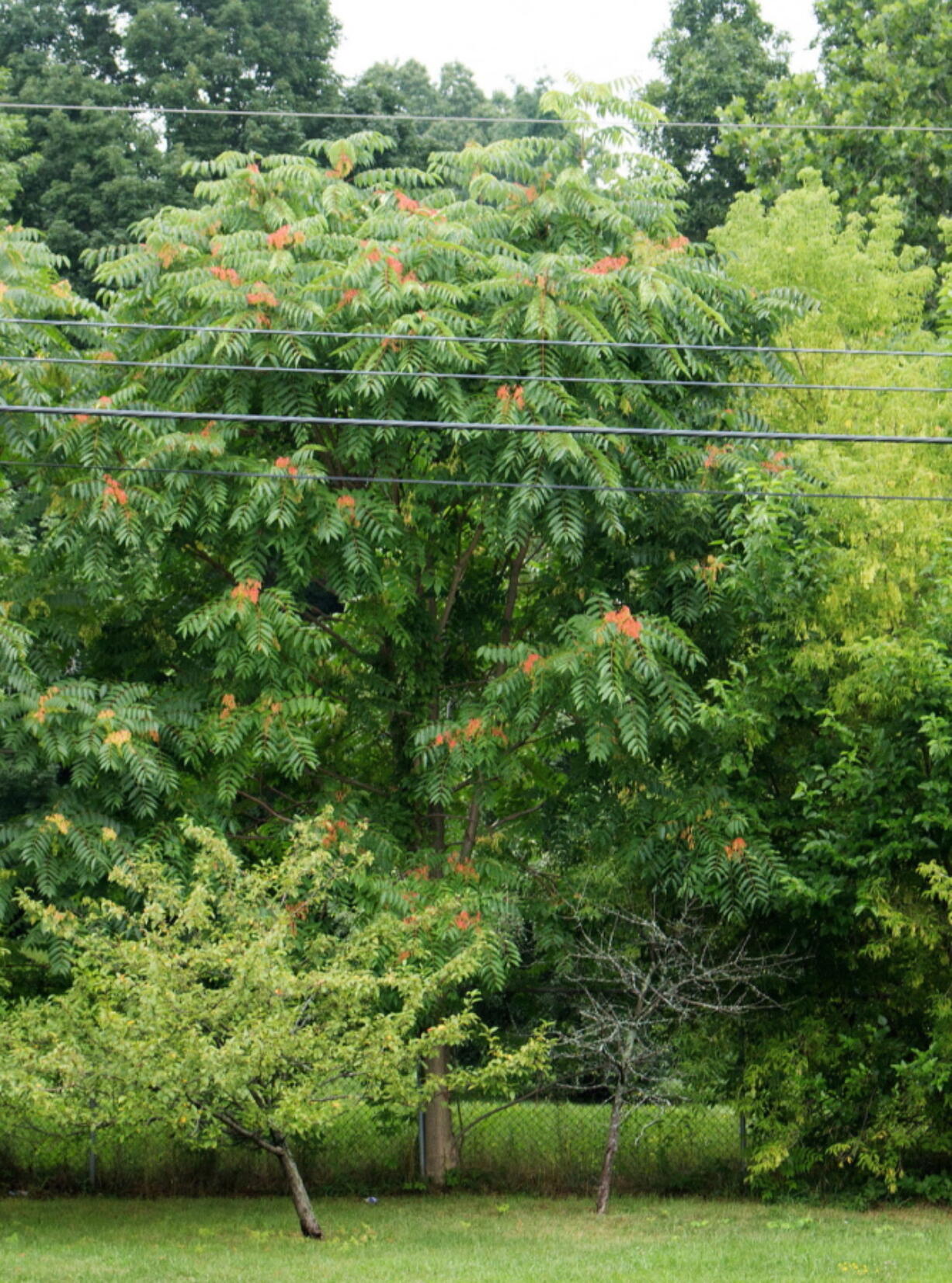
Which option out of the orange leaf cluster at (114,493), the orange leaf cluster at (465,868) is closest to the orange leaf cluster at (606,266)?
the orange leaf cluster at (114,493)

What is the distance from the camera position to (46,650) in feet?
39.4

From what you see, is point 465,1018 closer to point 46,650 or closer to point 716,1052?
point 716,1052

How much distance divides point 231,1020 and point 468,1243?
2829 millimetres

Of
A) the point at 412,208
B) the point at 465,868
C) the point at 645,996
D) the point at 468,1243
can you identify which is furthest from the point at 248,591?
the point at 468,1243

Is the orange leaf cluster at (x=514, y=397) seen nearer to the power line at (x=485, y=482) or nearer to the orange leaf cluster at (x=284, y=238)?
the power line at (x=485, y=482)

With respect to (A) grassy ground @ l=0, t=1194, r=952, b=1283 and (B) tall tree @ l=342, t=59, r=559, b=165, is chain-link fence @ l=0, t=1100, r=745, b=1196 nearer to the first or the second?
(A) grassy ground @ l=0, t=1194, r=952, b=1283

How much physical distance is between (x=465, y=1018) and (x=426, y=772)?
2.55 m

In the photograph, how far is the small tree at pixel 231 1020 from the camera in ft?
29.2

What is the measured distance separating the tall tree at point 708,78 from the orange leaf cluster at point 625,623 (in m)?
19.5

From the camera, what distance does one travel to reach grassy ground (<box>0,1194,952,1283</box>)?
912 cm

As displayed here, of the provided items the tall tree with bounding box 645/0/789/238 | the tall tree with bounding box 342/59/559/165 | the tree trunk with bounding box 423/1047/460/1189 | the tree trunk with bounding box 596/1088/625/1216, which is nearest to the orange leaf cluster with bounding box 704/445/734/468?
the tree trunk with bounding box 596/1088/625/1216

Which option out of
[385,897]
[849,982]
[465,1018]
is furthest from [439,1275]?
[849,982]

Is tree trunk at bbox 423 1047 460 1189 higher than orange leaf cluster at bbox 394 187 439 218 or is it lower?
lower

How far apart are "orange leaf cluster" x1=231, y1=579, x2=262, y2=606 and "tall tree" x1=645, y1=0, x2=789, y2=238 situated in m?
20.0
